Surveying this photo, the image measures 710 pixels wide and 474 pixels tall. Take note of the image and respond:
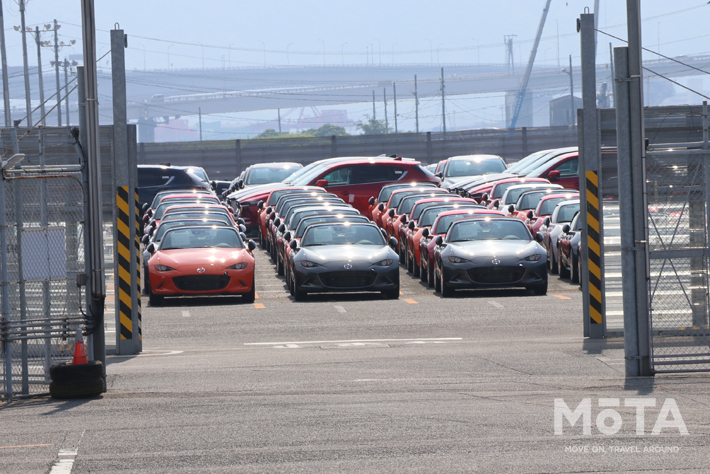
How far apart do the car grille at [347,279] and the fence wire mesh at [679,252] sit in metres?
8.15

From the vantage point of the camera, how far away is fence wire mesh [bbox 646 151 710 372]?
391 inches

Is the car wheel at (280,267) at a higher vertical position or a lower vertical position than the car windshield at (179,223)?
lower

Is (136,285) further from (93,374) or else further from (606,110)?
(606,110)

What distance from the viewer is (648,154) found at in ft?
32.4

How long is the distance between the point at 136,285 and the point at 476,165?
22444 mm

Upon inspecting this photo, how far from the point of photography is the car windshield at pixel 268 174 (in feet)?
Result: 113

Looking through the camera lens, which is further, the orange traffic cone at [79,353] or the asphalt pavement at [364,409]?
the orange traffic cone at [79,353]

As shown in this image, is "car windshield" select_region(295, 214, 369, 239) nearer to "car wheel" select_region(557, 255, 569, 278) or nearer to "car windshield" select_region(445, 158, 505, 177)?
"car wheel" select_region(557, 255, 569, 278)

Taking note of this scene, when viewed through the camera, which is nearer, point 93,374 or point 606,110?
point 93,374

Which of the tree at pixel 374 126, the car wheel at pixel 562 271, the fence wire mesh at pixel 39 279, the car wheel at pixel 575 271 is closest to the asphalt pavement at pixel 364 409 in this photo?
the fence wire mesh at pixel 39 279

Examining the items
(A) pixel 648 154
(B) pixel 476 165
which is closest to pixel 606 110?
(A) pixel 648 154

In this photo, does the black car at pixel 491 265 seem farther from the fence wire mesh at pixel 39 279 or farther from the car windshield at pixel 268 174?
the car windshield at pixel 268 174

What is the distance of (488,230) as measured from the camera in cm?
1945

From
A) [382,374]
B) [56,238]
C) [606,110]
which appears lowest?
[382,374]
